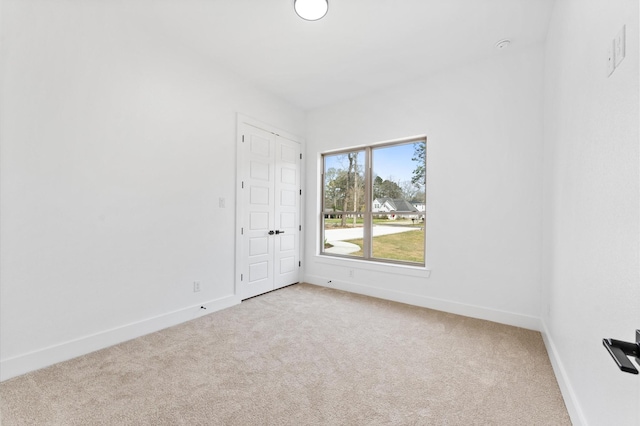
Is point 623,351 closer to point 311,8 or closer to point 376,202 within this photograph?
point 311,8

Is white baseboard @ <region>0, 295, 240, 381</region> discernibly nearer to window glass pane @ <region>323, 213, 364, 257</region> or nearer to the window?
window glass pane @ <region>323, 213, 364, 257</region>

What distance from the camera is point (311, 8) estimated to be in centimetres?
236

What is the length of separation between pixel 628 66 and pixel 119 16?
358cm

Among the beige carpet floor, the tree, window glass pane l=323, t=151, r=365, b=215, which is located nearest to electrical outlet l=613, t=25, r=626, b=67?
the beige carpet floor

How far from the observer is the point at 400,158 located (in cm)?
393

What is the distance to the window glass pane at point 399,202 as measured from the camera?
3.73 meters

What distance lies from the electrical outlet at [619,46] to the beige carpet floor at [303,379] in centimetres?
188

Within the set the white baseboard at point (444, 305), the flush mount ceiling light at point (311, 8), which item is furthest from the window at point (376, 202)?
the flush mount ceiling light at point (311, 8)

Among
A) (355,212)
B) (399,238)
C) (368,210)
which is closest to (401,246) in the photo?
(399,238)

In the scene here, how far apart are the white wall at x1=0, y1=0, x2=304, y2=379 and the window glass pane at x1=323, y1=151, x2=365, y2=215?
6.06 ft

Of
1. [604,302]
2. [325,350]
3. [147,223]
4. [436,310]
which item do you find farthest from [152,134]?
[436,310]

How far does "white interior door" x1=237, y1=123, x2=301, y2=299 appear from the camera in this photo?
3725mm

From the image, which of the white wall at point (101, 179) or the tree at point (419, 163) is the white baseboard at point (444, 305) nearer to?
the tree at point (419, 163)

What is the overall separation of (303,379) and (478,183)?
9.12ft
